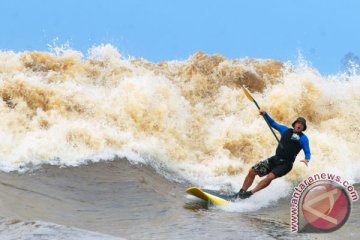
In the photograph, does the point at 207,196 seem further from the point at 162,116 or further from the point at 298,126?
the point at 162,116

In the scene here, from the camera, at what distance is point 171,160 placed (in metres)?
11.2

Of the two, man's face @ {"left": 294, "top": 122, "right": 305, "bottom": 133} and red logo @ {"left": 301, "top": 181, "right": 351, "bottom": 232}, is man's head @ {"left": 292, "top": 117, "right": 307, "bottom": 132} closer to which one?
man's face @ {"left": 294, "top": 122, "right": 305, "bottom": 133}

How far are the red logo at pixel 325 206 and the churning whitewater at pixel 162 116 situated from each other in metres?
3.70

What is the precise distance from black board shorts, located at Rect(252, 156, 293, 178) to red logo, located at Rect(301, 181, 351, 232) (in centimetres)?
153

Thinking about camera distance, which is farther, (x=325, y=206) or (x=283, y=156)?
(x=283, y=156)

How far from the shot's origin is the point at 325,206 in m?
6.20

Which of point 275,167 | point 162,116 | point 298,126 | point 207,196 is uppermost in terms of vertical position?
point 162,116

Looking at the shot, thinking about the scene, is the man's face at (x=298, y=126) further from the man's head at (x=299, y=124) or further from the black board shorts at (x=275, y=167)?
the black board shorts at (x=275, y=167)

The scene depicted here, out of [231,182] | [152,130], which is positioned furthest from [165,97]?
[231,182]

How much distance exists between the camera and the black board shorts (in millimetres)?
8117

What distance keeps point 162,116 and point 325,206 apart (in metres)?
6.63

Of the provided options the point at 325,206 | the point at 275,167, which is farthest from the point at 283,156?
the point at 325,206

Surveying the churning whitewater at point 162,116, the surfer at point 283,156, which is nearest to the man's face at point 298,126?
the surfer at point 283,156

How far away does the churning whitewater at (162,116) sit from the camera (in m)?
10.2
